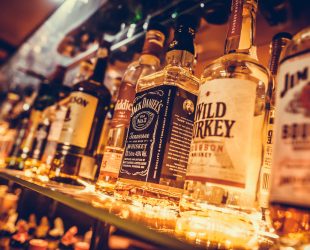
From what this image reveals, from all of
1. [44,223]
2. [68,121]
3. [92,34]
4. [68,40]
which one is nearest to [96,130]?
[68,121]

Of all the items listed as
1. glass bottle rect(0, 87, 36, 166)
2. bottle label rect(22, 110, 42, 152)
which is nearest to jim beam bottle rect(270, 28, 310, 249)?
bottle label rect(22, 110, 42, 152)

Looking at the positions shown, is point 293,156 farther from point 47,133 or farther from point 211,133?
point 47,133

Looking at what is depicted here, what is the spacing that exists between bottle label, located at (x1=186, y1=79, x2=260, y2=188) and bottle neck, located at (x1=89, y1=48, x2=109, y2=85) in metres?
0.61

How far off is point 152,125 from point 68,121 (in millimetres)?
362

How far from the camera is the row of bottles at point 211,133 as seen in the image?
1.22 ft

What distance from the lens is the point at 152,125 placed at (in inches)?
23.4

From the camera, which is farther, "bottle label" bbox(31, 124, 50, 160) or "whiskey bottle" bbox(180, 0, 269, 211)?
"bottle label" bbox(31, 124, 50, 160)

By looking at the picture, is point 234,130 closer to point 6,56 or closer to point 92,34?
point 92,34

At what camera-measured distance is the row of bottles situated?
371mm

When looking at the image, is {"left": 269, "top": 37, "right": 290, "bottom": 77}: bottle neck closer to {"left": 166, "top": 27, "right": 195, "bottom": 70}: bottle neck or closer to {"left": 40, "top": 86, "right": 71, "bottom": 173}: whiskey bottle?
{"left": 166, "top": 27, "right": 195, "bottom": 70}: bottle neck

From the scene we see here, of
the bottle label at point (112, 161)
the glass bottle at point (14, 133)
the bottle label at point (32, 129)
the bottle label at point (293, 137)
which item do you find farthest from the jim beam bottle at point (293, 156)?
the glass bottle at point (14, 133)

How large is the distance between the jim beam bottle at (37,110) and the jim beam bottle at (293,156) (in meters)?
1.12

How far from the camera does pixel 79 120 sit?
2.81ft

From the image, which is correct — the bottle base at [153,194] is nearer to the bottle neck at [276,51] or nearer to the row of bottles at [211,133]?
the row of bottles at [211,133]
